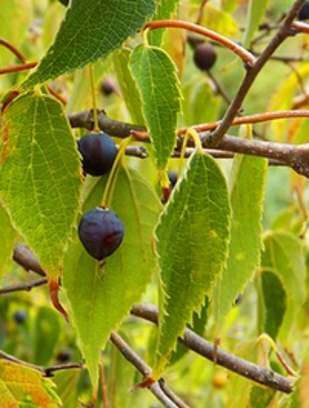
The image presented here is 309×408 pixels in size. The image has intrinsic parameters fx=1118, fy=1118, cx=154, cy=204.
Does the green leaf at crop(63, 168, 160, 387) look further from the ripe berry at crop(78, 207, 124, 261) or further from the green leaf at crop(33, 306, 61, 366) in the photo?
the green leaf at crop(33, 306, 61, 366)

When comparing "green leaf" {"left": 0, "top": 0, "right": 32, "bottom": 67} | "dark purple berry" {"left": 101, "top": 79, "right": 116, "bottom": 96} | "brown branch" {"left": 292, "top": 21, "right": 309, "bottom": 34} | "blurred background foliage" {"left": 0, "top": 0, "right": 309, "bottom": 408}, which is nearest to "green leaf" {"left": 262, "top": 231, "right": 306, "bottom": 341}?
"blurred background foliage" {"left": 0, "top": 0, "right": 309, "bottom": 408}

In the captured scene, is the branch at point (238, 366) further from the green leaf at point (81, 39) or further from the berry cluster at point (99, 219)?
the green leaf at point (81, 39)

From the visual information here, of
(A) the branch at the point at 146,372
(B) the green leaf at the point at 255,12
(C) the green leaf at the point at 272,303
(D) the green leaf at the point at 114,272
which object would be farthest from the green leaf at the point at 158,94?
(C) the green leaf at the point at 272,303

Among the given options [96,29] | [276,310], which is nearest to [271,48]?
[96,29]

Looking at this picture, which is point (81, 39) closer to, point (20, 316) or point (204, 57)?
point (204, 57)

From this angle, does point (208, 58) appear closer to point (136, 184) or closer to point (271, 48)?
point (136, 184)
